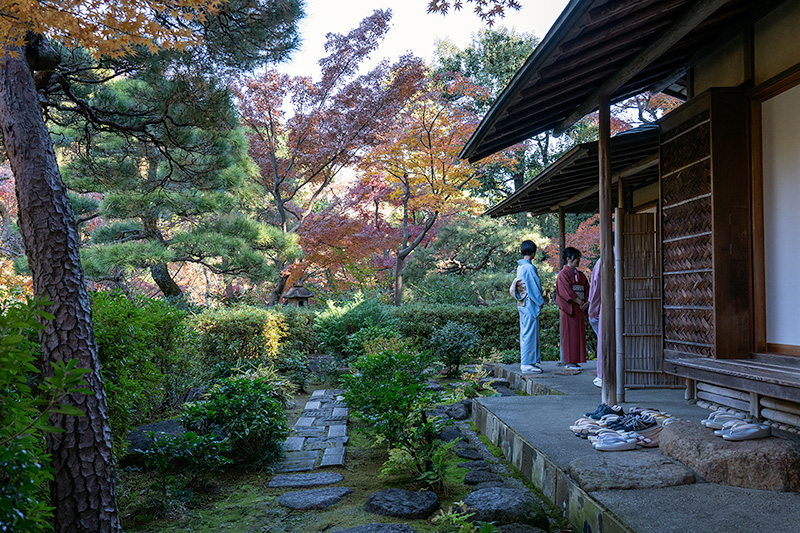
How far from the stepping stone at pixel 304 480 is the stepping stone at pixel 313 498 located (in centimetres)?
17

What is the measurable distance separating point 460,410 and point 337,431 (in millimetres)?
1641

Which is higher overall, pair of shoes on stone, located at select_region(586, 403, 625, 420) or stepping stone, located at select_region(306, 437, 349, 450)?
pair of shoes on stone, located at select_region(586, 403, 625, 420)

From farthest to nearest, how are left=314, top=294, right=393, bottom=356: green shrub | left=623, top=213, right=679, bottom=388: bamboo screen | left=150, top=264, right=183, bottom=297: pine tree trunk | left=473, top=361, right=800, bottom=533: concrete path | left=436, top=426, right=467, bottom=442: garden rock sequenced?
left=150, top=264, right=183, bottom=297: pine tree trunk → left=314, top=294, right=393, bottom=356: green shrub → left=623, top=213, right=679, bottom=388: bamboo screen → left=436, top=426, right=467, bottom=442: garden rock → left=473, top=361, right=800, bottom=533: concrete path

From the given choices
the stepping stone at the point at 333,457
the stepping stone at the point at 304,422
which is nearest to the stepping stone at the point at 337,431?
the stepping stone at the point at 304,422

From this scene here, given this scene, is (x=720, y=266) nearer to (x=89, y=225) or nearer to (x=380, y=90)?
(x=380, y=90)

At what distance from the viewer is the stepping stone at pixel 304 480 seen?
13.9ft

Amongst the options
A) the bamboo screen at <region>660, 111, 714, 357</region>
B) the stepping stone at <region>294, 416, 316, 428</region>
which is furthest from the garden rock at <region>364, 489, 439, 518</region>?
the bamboo screen at <region>660, 111, 714, 357</region>

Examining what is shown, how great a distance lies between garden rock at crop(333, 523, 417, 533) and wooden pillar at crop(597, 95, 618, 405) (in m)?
2.56

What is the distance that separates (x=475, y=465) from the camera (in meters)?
4.47

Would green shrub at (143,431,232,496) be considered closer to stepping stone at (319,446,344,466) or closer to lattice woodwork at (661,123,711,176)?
stepping stone at (319,446,344,466)

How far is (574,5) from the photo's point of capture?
3.20 m

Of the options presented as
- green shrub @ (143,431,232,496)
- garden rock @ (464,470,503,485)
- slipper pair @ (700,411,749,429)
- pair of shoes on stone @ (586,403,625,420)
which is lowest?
garden rock @ (464,470,503,485)

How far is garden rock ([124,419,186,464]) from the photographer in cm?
414

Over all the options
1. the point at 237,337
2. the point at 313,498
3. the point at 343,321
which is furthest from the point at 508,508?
the point at 343,321
